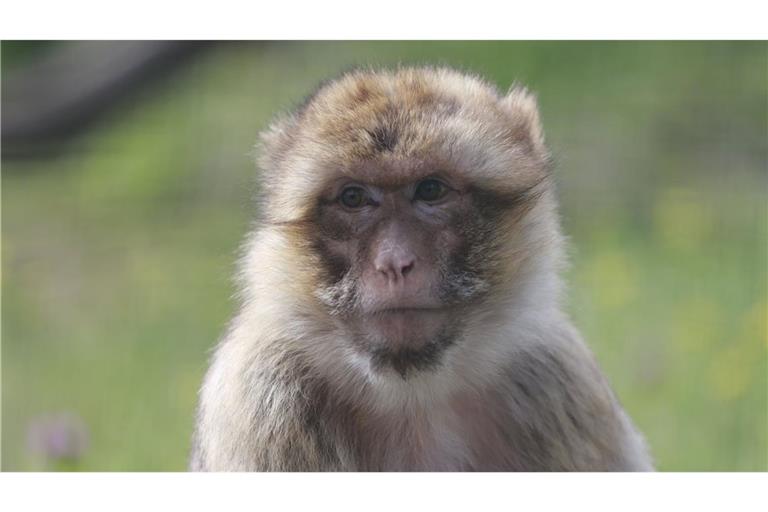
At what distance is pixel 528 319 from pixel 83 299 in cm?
367

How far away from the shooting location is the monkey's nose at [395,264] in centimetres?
Answer: 312

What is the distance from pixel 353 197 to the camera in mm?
3324

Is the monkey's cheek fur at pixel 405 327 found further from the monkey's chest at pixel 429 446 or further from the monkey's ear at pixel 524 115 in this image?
the monkey's ear at pixel 524 115

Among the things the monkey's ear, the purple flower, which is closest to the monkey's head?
the monkey's ear

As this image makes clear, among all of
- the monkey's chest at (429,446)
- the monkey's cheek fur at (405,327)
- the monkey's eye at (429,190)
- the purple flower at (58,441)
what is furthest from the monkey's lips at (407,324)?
the purple flower at (58,441)

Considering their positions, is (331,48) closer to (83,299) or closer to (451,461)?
(83,299)

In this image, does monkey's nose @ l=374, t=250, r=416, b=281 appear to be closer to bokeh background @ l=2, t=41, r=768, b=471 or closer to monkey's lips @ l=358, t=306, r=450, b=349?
monkey's lips @ l=358, t=306, r=450, b=349

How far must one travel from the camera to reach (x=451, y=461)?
3.65 m

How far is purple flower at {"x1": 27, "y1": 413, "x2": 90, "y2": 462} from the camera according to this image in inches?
165

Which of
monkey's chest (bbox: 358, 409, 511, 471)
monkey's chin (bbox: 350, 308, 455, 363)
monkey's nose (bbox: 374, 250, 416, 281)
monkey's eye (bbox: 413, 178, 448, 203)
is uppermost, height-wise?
monkey's eye (bbox: 413, 178, 448, 203)

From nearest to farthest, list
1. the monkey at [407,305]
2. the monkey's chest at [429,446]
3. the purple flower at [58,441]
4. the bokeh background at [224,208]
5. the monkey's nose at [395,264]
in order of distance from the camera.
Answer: the monkey's nose at [395,264]
the monkey at [407,305]
the monkey's chest at [429,446]
the purple flower at [58,441]
the bokeh background at [224,208]

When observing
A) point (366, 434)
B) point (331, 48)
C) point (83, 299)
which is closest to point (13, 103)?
point (83, 299)

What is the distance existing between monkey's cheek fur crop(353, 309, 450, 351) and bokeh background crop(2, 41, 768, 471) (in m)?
2.10

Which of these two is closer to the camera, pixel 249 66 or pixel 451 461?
pixel 451 461
